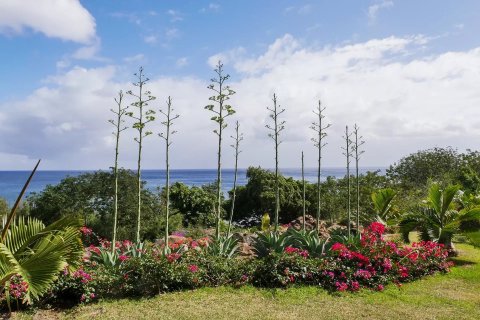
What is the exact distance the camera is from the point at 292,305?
7375mm

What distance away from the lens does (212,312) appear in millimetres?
6949

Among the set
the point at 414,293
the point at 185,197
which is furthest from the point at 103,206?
the point at 414,293

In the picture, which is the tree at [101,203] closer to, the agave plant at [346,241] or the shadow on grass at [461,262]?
the agave plant at [346,241]

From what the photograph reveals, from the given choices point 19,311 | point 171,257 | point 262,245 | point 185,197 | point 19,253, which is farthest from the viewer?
point 185,197

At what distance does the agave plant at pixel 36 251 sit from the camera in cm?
452

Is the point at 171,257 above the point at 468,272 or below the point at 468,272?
above

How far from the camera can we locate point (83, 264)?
27.6 feet

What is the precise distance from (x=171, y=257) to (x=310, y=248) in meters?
3.54

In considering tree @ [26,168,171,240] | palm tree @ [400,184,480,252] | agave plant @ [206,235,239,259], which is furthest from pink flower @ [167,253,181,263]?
tree @ [26,168,171,240]

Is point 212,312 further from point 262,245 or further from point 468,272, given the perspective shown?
point 468,272

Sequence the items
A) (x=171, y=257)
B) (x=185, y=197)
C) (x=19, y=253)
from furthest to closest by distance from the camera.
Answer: (x=185, y=197) < (x=171, y=257) < (x=19, y=253)

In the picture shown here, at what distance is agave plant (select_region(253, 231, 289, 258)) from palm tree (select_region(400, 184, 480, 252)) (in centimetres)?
420

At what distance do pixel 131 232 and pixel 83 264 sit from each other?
334 inches

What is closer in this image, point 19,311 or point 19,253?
point 19,253
